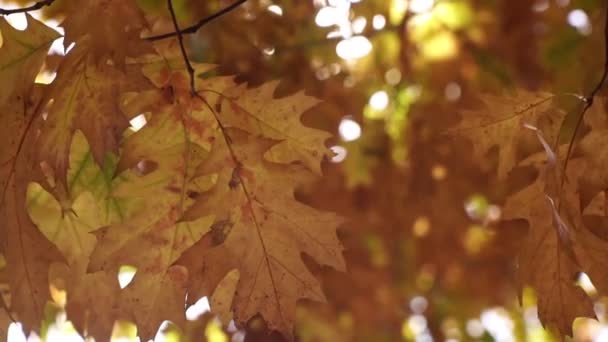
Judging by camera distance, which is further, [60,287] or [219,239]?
[60,287]

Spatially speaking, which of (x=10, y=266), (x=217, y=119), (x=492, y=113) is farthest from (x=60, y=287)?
(x=492, y=113)

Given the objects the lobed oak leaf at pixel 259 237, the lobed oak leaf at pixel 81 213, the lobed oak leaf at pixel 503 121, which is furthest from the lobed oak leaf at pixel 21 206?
the lobed oak leaf at pixel 503 121

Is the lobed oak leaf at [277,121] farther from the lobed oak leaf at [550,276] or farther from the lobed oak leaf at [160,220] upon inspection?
the lobed oak leaf at [550,276]

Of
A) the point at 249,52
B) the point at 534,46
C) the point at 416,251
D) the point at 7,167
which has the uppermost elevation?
the point at 534,46

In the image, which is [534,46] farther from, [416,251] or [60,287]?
[60,287]

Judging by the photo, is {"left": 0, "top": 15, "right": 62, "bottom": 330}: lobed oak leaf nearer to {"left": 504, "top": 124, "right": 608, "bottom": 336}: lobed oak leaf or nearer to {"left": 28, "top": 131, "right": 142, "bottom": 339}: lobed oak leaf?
{"left": 28, "top": 131, "right": 142, "bottom": 339}: lobed oak leaf

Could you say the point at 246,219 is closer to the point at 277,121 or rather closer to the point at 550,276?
the point at 277,121

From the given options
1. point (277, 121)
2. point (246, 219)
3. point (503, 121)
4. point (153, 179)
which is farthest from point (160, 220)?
point (503, 121)
